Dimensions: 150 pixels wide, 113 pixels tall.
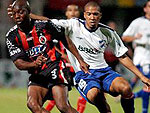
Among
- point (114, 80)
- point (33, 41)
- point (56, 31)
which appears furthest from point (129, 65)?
point (33, 41)

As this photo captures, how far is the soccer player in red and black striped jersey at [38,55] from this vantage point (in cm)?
704

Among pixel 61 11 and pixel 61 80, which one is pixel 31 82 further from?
pixel 61 11

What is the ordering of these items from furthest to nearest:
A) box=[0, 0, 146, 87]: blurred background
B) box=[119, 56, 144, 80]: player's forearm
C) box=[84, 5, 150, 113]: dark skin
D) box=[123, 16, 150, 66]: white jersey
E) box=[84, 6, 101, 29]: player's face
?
1. box=[0, 0, 146, 87]: blurred background
2. box=[123, 16, 150, 66]: white jersey
3. box=[84, 6, 101, 29]: player's face
4. box=[119, 56, 144, 80]: player's forearm
5. box=[84, 5, 150, 113]: dark skin

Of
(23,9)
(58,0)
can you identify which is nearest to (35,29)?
(23,9)

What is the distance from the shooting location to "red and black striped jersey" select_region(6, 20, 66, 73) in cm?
717

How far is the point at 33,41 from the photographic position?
7.19m

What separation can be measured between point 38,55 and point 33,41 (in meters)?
0.20

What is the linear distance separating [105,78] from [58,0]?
13.5m

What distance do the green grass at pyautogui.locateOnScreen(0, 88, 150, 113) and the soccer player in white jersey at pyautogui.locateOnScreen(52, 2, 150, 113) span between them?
3.04 meters

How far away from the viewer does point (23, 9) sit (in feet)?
23.0

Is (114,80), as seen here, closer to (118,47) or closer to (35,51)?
(118,47)

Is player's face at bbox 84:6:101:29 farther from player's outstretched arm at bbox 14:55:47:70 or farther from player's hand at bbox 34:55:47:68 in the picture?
player's hand at bbox 34:55:47:68

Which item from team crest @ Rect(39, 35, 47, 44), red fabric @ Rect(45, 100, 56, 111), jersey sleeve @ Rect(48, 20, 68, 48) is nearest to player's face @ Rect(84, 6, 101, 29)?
jersey sleeve @ Rect(48, 20, 68, 48)

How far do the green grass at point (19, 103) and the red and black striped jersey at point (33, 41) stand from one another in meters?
3.68
